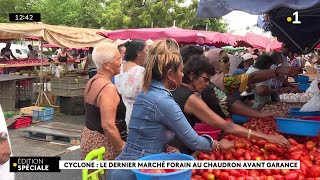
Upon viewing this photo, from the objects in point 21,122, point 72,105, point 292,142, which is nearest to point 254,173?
point 292,142

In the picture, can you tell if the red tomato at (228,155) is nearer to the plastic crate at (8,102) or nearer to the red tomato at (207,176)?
the red tomato at (207,176)

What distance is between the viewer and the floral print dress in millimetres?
4359

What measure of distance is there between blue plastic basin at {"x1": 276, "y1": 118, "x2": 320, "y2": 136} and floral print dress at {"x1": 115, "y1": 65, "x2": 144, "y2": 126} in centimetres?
170

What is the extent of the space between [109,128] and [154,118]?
0.99m

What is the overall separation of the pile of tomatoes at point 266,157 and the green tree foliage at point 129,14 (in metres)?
17.7

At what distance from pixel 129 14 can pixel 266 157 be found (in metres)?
24.7

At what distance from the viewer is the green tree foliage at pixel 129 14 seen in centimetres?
2538

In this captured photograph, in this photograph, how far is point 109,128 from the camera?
10.8ft

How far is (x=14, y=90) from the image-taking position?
1052 centimetres

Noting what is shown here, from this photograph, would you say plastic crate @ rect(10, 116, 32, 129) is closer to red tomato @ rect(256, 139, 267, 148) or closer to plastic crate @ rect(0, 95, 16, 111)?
plastic crate @ rect(0, 95, 16, 111)

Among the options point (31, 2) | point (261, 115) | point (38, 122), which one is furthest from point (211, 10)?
point (31, 2)

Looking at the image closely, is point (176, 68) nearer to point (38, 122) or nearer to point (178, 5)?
point (38, 122)
